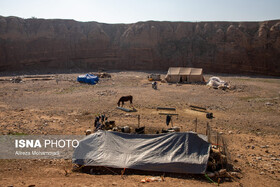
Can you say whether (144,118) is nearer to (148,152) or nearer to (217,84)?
(148,152)

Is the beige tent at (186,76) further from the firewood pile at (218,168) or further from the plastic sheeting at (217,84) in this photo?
the firewood pile at (218,168)

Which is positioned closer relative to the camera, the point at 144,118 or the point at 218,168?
the point at 218,168

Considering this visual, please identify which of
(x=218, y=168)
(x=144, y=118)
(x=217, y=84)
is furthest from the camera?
(x=217, y=84)

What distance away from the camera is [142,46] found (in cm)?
4406

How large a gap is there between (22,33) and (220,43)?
117ft

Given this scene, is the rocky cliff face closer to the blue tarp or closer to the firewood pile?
the blue tarp

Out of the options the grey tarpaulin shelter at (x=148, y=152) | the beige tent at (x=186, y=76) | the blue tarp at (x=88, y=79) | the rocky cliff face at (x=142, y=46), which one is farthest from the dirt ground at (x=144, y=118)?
the rocky cliff face at (x=142, y=46)

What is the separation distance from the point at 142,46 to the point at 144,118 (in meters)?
30.9

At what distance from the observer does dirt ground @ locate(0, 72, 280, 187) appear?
8.10 metres

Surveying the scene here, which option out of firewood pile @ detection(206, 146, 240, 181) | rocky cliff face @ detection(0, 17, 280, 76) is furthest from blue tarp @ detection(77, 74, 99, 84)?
firewood pile @ detection(206, 146, 240, 181)

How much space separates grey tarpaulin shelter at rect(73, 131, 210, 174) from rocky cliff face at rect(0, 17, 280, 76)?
109ft

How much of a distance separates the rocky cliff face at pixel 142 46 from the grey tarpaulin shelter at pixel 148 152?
109 ft

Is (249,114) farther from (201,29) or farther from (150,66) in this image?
(201,29)

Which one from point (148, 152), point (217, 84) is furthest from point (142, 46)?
point (148, 152)
